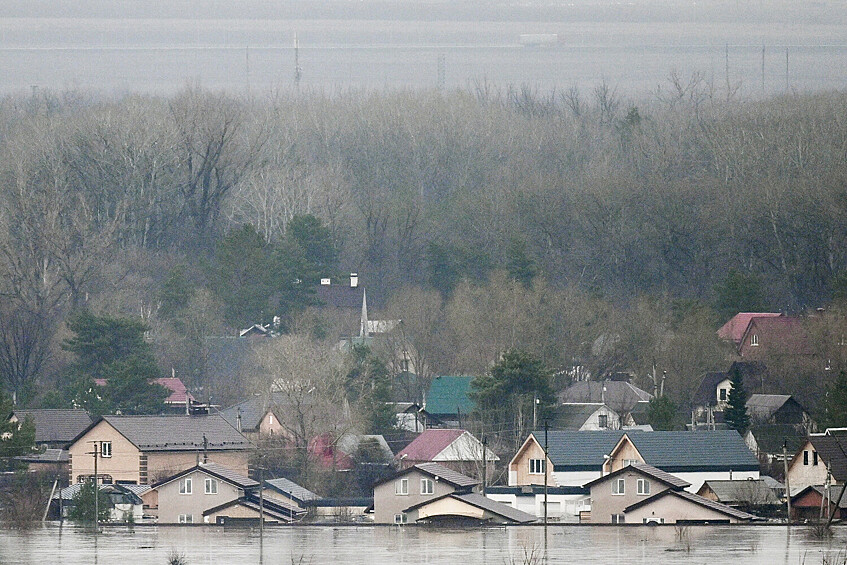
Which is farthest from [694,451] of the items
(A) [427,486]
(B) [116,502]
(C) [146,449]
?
(B) [116,502]

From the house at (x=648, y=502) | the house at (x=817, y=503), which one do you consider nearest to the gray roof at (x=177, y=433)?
the house at (x=648, y=502)

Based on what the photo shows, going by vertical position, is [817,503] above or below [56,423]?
below

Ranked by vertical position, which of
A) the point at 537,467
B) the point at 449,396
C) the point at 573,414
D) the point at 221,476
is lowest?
the point at 221,476

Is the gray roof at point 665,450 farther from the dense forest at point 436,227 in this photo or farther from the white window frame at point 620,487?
the dense forest at point 436,227

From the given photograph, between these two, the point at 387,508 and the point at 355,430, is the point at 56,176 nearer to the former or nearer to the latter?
the point at 355,430

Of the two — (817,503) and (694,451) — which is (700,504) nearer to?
(817,503)

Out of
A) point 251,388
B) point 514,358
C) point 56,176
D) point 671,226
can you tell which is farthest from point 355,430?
point 56,176
